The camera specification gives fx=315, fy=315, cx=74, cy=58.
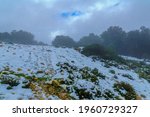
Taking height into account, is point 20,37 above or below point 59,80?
above

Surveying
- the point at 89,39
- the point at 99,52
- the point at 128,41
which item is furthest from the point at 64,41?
the point at 99,52

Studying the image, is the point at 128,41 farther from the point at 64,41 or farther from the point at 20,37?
the point at 20,37

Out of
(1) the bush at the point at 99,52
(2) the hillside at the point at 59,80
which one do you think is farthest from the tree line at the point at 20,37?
(2) the hillside at the point at 59,80

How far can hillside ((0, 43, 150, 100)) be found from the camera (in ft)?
68.2

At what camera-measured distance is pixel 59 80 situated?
2420cm

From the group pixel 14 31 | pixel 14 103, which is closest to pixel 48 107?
pixel 14 103

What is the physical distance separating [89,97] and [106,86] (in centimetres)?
436

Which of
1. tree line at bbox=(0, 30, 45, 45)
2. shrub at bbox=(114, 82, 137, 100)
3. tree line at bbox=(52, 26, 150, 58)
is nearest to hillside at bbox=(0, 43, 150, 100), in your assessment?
shrub at bbox=(114, 82, 137, 100)

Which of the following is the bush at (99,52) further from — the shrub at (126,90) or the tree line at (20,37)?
the tree line at (20,37)

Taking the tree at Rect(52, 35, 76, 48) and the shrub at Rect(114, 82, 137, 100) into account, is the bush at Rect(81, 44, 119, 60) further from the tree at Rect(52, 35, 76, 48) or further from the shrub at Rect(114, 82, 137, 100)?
the tree at Rect(52, 35, 76, 48)

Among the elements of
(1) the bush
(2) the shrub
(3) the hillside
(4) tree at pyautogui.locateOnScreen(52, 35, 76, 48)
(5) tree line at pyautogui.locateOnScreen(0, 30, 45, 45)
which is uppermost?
(5) tree line at pyautogui.locateOnScreen(0, 30, 45, 45)

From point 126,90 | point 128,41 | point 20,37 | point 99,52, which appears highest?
point 20,37

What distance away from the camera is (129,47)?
7088 cm

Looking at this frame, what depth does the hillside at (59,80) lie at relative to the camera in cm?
2080
